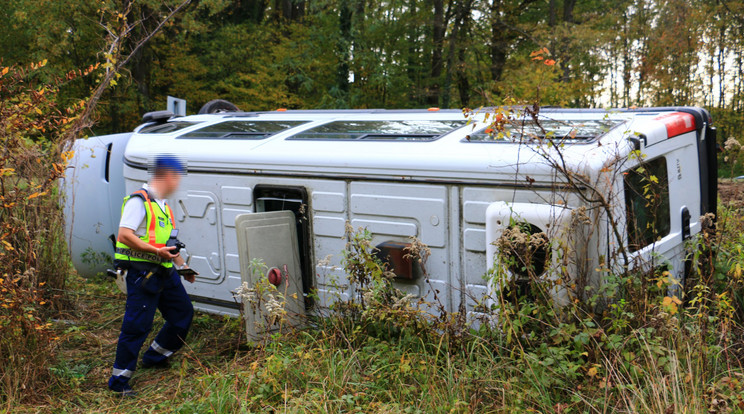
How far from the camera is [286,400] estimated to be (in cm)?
389

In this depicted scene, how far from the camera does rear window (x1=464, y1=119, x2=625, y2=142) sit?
4.18 metres

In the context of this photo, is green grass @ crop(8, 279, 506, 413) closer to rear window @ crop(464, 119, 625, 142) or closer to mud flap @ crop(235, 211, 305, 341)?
mud flap @ crop(235, 211, 305, 341)

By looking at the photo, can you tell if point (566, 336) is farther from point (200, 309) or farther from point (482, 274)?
point (200, 309)

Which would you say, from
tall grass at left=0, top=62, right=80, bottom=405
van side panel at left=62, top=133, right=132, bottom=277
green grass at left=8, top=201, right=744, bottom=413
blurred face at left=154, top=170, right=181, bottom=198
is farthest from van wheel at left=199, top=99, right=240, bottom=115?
green grass at left=8, top=201, right=744, bottom=413

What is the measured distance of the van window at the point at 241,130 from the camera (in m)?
6.06

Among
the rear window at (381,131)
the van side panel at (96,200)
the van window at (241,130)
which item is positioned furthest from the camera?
the van side panel at (96,200)

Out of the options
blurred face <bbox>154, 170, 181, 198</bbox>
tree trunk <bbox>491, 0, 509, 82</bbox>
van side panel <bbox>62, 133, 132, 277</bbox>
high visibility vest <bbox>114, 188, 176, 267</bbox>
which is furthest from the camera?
tree trunk <bbox>491, 0, 509, 82</bbox>

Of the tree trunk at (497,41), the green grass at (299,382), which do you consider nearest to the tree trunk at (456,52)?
the tree trunk at (497,41)

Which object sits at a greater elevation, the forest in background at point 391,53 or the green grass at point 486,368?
the forest in background at point 391,53

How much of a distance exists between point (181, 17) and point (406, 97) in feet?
20.5

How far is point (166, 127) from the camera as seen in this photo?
22.9ft

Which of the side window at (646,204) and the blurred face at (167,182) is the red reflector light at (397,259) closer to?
the side window at (646,204)

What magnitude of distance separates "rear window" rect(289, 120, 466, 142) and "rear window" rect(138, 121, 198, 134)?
174cm

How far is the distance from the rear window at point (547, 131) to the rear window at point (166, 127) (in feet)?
11.1
